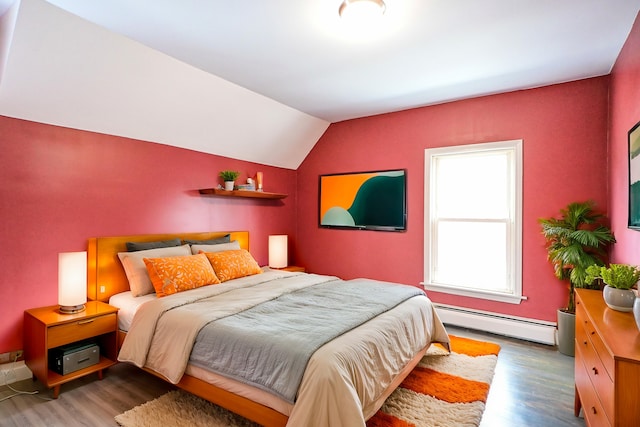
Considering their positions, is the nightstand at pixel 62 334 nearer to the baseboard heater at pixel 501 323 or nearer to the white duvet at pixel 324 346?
the white duvet at pixel 324 346

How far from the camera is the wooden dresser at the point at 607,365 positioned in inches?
50.3

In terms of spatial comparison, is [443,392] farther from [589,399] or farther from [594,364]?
[594,364]

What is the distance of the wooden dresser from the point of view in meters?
1.28

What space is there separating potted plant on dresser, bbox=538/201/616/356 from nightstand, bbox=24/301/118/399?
3924 millimetres

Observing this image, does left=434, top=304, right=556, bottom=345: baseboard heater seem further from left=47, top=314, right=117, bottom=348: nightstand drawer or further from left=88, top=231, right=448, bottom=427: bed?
left=47, top=314, right=117, bottom=348: nightstand drawer

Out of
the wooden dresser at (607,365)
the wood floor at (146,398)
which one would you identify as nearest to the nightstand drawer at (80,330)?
the wood floor at (146,398)

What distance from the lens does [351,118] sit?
4.77 m

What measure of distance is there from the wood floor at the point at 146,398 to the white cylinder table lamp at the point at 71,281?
2.01 feet

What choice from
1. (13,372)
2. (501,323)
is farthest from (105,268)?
(501,323)

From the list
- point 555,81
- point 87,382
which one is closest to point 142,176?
point 87,382

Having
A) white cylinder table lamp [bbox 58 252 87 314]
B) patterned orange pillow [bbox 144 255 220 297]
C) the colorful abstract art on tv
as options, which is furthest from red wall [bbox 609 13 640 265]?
white cylinder table lamp [bbox 58 252 87 314]

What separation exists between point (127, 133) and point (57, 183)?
2.54ft

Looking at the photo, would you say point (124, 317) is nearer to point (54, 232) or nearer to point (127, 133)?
point (54, 232)

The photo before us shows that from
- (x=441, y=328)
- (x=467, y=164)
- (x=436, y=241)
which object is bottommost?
(x=441, y=328)
